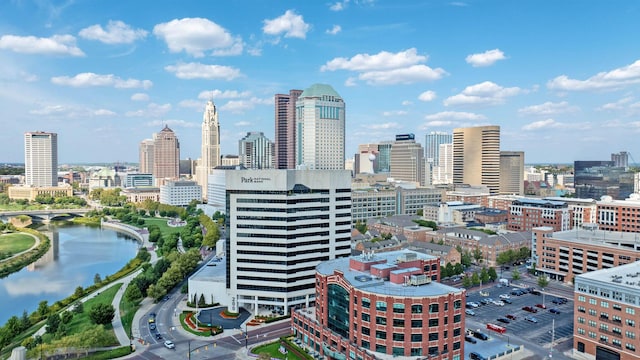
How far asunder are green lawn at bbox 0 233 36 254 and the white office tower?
86.1m

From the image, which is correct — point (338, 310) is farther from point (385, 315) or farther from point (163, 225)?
point (163, 225)

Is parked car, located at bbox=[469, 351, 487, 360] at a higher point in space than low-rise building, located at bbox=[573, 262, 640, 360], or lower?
lower

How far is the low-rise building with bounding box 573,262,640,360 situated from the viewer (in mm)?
55000

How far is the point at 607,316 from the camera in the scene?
189 ft

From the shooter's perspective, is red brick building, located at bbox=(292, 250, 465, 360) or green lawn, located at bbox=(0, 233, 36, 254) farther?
green lawn, located at bbox=(0, 233, 36, 254)

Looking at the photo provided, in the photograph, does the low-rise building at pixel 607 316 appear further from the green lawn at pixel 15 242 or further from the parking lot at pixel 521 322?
the green lawn at pixel 15 242

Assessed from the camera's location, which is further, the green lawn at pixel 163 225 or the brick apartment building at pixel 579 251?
the green lawn at pixel 163 225

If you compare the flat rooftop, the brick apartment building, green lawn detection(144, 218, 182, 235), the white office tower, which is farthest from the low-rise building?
green lawn detection(144, 218, 182, 235)

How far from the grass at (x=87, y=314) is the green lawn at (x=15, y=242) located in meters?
56.9

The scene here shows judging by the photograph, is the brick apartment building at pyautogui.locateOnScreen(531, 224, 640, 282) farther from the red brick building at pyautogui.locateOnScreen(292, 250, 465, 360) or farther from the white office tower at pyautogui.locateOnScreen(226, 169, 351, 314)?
the white office tower at pyautogui.locateOnScreen(226, 169, 351, 314)

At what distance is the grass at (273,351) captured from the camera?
59.1 m

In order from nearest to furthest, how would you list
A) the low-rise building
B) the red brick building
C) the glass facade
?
the red brick building → the low-rise building → the glass facade

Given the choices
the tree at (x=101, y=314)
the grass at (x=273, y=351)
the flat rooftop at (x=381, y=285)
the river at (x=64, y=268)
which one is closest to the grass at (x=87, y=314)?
the tree at (x=101, y=314)

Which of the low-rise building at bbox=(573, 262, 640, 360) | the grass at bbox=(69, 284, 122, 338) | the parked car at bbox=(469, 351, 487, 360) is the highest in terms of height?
the low-rise building at bbox=(573, 262, 640, 360)
